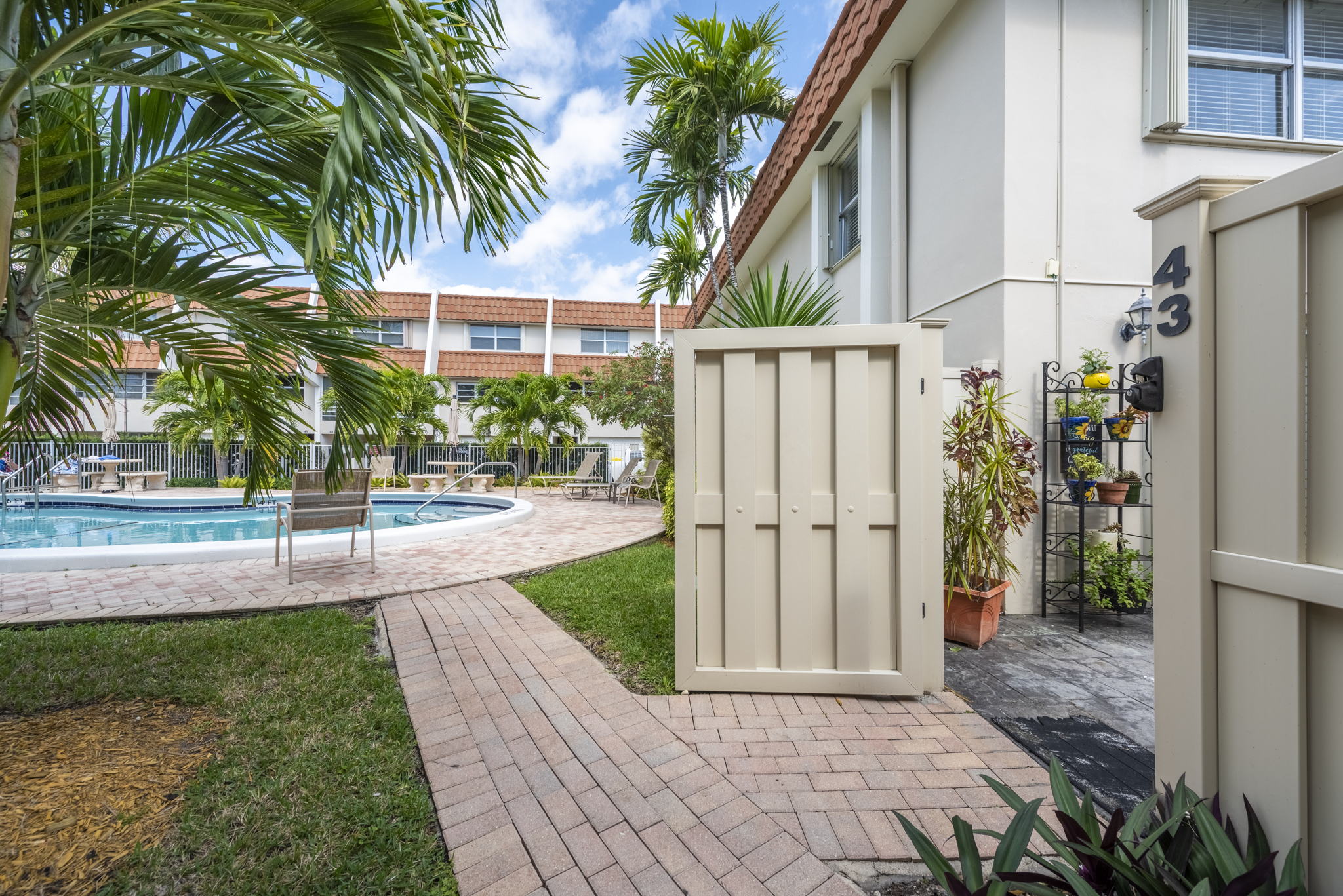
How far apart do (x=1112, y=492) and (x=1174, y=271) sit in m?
3.50

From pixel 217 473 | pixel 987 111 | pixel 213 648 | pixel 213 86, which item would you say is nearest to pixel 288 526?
pixel 213 648

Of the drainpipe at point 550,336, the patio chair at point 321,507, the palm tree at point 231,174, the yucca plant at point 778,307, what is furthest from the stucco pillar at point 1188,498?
the drainpipe at point 550,336

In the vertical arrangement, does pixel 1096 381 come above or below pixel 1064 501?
above

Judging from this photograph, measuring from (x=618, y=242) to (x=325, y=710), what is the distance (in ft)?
35.5

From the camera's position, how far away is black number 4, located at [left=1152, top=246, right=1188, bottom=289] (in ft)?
4.69

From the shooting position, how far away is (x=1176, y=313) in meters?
1.45

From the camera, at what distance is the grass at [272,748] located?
5.58 ft

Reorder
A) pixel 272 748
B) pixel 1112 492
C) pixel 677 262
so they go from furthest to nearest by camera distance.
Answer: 1. pixel 677 262
2. pixel 1112 492
3. pixel 272 748

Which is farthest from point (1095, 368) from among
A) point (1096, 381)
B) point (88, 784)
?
point (88, 784)

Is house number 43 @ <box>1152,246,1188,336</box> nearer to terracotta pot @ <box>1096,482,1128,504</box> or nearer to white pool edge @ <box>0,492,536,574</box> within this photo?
terracotta pot @ <box>1096,482,1128,504</box>

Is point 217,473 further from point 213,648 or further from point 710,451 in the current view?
point 710,451

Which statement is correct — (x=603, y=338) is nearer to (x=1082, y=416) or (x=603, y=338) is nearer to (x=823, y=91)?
(x=823, y=91)

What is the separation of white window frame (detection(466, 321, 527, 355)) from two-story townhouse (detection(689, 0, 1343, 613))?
21.1m

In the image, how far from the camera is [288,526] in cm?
523
